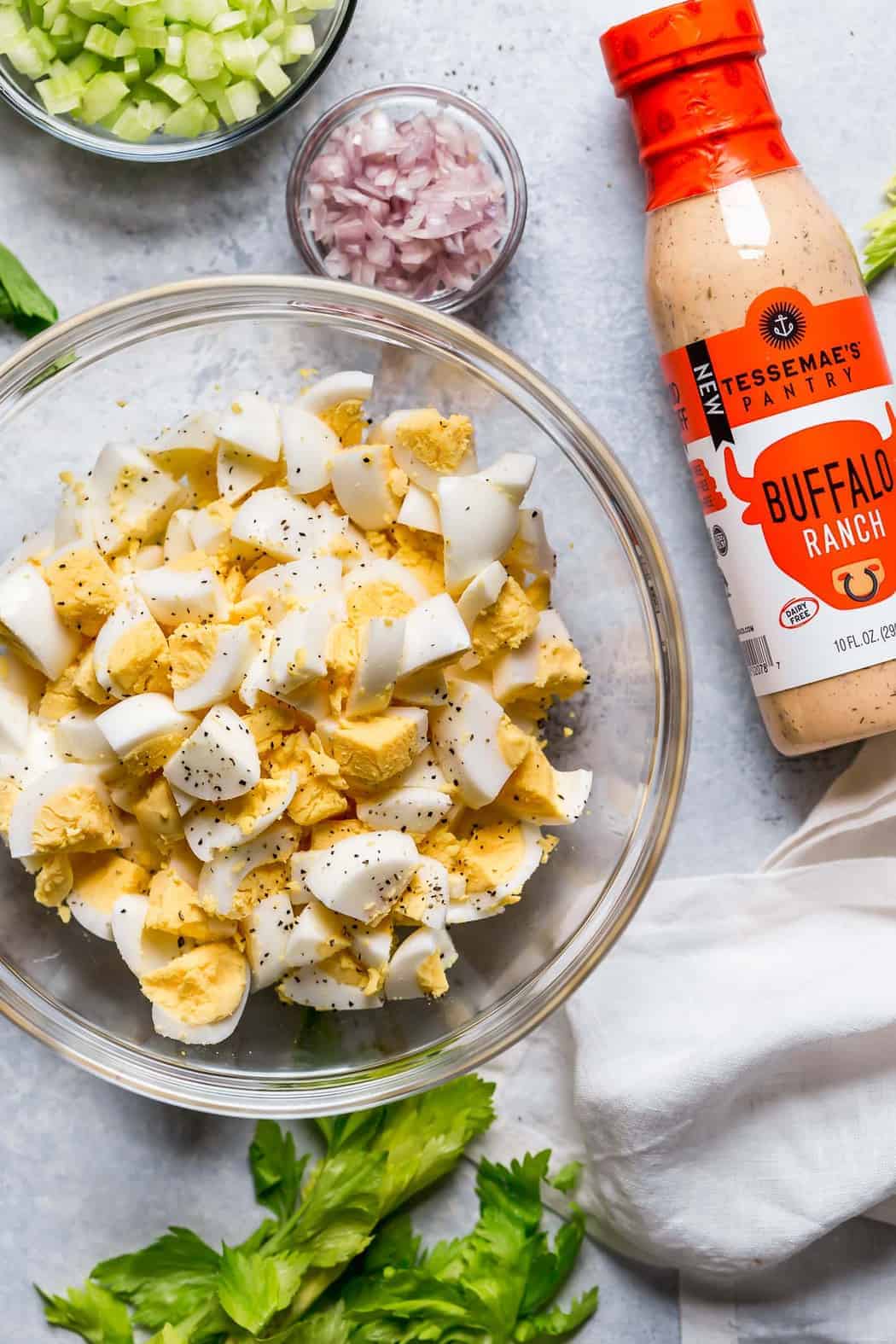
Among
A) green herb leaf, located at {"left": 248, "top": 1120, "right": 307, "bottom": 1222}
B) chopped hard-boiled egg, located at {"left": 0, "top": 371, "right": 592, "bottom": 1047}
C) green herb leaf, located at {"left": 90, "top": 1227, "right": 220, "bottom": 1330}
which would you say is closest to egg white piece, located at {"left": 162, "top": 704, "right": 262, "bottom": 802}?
chopped hard-boiled egg, located at {"left": 0, "top": 371, "right": 592, "bottom": 1047}

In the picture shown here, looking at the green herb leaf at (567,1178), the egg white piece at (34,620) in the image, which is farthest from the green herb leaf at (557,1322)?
the egg white piece at (34,620)

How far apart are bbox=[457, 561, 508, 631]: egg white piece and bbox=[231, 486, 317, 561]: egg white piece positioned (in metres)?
0.20

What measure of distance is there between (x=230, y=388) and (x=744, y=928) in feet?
3.42

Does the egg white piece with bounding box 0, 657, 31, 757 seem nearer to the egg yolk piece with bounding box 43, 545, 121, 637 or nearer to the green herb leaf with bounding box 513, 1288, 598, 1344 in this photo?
the egg yolk piece with bounding box 43, 545, 121, 637

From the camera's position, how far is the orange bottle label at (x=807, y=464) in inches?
56.6

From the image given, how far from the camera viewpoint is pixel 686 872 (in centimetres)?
171

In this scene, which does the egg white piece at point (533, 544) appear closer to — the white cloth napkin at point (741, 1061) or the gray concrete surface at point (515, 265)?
the gray concrete surface at point (515, 265)

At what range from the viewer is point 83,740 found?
1.39 m

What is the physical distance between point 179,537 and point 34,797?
1.15 ft

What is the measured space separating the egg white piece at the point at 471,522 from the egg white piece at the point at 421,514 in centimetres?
3

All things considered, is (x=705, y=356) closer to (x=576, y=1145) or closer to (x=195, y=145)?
(x=195, y=145)

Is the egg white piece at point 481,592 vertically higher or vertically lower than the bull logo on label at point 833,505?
higher

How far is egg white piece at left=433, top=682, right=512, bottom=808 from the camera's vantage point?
4.51ft

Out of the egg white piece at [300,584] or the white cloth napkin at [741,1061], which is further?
the white cloth napkin at [741,1061]
